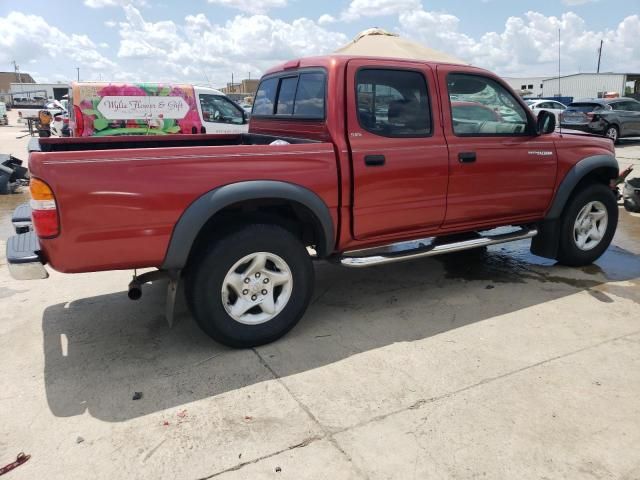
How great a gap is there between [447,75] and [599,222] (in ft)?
7.93

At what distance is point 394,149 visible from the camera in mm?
3729

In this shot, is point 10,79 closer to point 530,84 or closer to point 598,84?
point 530,84

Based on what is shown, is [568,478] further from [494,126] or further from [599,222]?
[599,222]

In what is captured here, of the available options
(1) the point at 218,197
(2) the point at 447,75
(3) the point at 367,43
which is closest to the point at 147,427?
(1) the point at 218,197

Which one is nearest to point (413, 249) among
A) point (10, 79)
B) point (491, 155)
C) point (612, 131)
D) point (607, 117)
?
point (491, 155)

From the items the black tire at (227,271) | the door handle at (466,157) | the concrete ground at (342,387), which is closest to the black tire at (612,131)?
the concrete ground at (342,387)

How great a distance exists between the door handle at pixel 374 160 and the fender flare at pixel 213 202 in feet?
1.62

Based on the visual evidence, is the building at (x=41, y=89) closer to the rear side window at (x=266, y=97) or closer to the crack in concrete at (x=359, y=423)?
the rear side window at (x=266, y=97)

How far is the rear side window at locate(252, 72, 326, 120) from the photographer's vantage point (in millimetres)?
3787

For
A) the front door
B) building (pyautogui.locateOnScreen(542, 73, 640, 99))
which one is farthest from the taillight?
building (pyautogui.locateOnScreen(542, 73, 640, 99))

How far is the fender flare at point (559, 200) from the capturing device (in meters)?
4.73

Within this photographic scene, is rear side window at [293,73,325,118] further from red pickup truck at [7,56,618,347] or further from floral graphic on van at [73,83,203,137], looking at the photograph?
floral graphic on van at [73,83,203,137]

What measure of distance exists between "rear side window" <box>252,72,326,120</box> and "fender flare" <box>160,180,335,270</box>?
713 mm

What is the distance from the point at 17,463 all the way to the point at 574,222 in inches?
188
